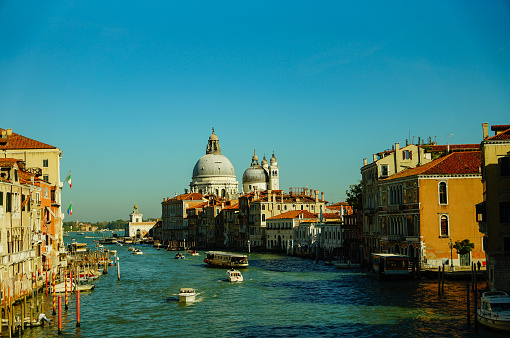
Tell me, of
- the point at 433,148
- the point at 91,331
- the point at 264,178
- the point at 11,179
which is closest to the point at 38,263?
the point at 11,179

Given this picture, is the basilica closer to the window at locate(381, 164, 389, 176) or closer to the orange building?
the window at locate(381, 164, 389, 176)

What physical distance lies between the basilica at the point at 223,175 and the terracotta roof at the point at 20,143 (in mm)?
82822

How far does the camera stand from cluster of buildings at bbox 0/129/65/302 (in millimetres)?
28828

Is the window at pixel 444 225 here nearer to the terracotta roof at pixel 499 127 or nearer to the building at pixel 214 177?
the terracotta roof at pixel 499 127

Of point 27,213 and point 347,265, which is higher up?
point 27,213

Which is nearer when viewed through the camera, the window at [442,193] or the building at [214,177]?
the window at [442,193]

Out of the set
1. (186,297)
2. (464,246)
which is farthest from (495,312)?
(186,297)

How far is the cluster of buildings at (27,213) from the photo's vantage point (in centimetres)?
2883

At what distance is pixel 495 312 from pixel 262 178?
105m

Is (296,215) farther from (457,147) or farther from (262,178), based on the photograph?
(262,178)

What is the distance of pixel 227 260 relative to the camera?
188 ft

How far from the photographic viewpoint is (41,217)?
37.6 m

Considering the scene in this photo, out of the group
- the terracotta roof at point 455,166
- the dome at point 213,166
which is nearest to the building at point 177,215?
the dome at point 213,166

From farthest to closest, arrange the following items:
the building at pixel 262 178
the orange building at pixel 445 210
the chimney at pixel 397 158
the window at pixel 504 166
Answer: the building at pixel 262 178
the chimney at pixel 397 158
the orange building at pixel 445 210
the window at pixel 504 166
